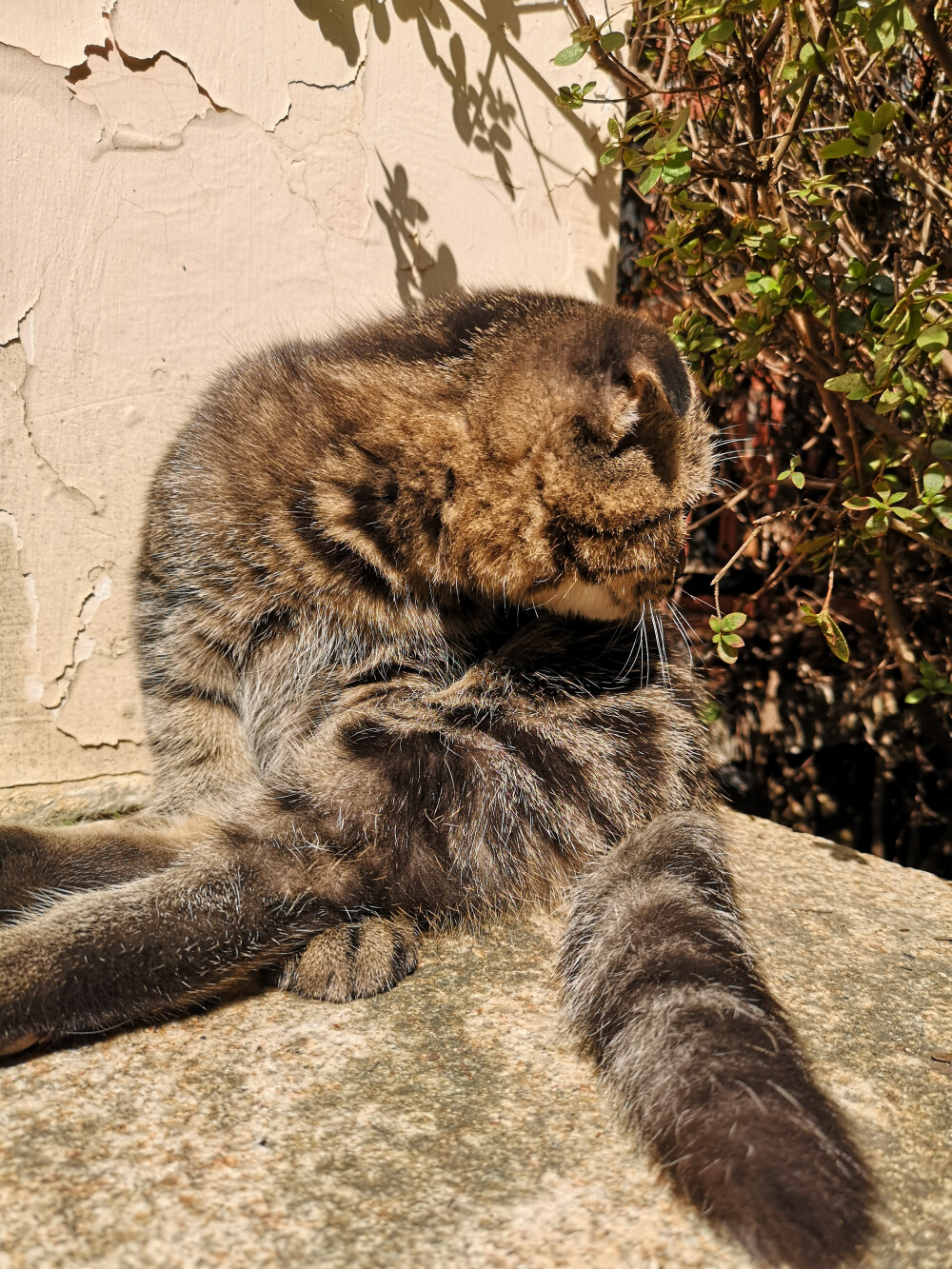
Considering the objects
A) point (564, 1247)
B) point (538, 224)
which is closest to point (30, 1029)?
point (564, 1247)

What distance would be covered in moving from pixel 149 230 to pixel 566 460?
125 cm

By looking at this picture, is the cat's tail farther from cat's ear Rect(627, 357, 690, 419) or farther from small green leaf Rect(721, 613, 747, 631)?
cat's ear Rect(627, 357, 690, 419)

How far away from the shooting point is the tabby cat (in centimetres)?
164

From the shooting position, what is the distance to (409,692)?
2102mm

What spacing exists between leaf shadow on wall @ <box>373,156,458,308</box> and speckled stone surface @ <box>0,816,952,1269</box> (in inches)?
74.0

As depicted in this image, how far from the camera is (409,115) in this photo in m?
2.72

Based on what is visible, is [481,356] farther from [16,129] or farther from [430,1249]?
[430,1249]

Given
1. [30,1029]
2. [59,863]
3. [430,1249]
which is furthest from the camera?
[59,863]

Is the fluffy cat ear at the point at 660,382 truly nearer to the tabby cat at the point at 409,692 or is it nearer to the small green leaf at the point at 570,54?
the tabby cat at the point at 409,692

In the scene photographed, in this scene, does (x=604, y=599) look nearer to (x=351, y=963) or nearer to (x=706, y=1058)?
(x=351, y=963)

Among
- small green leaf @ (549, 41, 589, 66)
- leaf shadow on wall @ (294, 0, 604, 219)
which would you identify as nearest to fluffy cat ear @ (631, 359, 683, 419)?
small green leaf @ (549, 41, 589, 66)

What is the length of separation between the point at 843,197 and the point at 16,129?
7.28 ft

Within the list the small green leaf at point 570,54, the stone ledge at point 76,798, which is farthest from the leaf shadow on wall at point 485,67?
the stone ledge at point 76,798

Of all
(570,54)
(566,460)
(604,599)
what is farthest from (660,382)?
(570,54)
